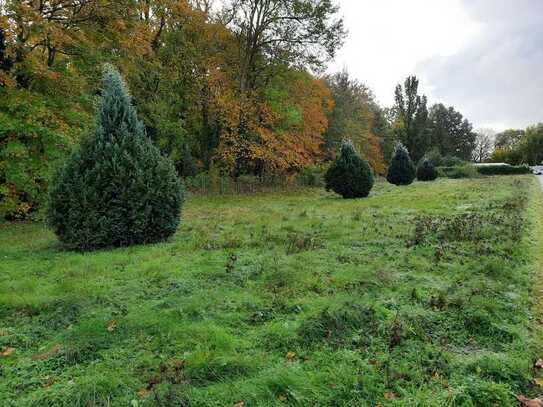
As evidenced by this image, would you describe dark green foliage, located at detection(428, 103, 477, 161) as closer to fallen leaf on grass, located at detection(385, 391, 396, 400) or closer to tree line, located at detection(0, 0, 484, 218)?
tree line, located at detection(0, 0, 484, 218)

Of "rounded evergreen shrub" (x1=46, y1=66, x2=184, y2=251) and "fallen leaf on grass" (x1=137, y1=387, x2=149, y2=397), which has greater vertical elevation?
"rounded evergreen shrub" (x1=46, y1=66, x2=184, y2=251)

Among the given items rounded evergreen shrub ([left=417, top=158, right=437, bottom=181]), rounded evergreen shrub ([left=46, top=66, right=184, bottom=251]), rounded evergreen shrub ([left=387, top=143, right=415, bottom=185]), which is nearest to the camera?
rounded evergreen shrub ([left=46, top=66, right=184, bottom=251])

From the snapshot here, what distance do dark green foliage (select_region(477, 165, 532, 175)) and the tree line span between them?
733 inches

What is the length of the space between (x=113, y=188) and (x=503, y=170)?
37.9 meters

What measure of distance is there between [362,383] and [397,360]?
17.7 inches

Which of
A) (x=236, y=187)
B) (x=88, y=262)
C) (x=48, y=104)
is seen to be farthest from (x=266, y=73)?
(x=88, y=262)

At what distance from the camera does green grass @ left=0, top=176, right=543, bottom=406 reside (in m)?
2.57

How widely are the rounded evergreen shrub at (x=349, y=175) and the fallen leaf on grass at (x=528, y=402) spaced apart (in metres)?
13.6

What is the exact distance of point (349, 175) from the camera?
15.7 m

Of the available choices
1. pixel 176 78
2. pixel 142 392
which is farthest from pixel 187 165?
pixel 142 392

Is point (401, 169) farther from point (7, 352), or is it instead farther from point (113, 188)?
point (7, 352)

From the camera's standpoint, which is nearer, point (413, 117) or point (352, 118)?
point (352, 118)

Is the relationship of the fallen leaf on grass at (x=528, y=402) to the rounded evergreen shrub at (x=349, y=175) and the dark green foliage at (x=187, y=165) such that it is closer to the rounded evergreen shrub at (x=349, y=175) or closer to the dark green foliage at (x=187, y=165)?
the rounded evergreen shrub at (x=349, y=175)

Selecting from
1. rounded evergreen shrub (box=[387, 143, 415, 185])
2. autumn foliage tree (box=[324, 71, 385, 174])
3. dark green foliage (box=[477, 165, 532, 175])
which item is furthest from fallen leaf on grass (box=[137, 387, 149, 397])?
dark green foliage (box=[477, 165, 532, 175])
